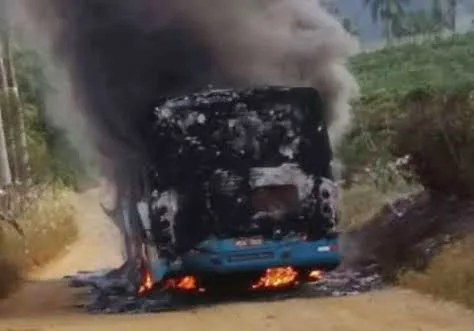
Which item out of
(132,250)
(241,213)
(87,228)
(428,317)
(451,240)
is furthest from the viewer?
(87,228)

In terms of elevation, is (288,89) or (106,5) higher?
(106,5)

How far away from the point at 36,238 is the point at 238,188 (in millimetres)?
13266

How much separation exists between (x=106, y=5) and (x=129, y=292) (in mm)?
4982

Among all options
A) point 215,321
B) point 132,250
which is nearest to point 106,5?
point 132,250

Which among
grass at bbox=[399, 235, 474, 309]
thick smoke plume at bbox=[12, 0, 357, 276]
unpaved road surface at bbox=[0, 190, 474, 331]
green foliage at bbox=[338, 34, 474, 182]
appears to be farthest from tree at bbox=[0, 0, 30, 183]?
grass at bbox=[399, 235, 474, 309]

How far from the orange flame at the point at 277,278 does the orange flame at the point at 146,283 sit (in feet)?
4.91

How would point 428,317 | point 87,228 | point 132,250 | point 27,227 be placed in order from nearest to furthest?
point 428,317 < point 132,250 < point 27,227 < point 87,228

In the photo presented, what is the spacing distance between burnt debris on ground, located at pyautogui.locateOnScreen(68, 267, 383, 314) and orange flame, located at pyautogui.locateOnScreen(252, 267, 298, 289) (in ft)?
0.55

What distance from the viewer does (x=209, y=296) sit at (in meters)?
18.7

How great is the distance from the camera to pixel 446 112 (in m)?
21.0

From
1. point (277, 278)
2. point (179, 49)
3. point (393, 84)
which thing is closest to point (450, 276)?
point (277, 278)

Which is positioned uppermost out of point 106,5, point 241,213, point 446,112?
point 106,5

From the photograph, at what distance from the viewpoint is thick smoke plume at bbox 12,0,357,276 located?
2044cm

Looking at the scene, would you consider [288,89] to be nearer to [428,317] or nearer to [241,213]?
[241,213]
